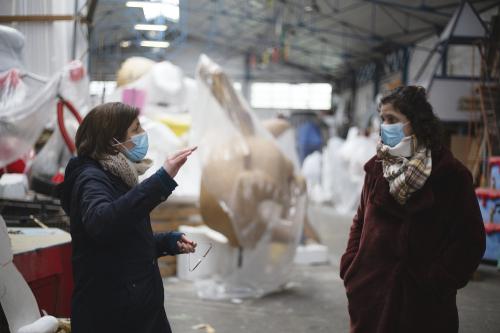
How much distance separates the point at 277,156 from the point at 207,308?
136cm

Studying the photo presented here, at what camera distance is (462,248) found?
5.35 ft

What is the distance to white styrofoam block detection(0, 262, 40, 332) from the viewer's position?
1.93 meters

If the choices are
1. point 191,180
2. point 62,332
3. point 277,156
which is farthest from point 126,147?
point 191,180

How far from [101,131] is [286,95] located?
63.0ft

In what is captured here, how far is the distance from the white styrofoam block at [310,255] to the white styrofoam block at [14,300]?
378 centimetres

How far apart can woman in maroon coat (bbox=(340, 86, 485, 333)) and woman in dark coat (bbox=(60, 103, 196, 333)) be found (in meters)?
0.71

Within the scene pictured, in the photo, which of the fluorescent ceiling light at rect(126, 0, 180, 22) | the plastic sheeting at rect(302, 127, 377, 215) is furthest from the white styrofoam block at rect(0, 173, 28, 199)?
the plastic sheeting at rect(302, 127, 377, 215)

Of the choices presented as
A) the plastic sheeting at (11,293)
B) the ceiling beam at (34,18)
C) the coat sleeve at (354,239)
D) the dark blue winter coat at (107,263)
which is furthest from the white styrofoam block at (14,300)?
the ceiling beam at (34,18)

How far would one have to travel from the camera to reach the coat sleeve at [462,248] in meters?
1.63

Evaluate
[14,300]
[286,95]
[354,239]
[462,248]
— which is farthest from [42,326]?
[286,95]

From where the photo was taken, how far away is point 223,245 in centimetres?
435

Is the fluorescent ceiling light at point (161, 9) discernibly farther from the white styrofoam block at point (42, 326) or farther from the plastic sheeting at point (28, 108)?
the white styrofoam block at point (42, 326)

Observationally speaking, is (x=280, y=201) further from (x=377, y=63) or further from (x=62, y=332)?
(x=377, y=63)

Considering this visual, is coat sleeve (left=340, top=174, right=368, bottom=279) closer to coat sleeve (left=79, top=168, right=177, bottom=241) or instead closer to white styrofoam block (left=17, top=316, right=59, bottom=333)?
coat sleeve (left=79, top=168, right=177, bottom=241)
